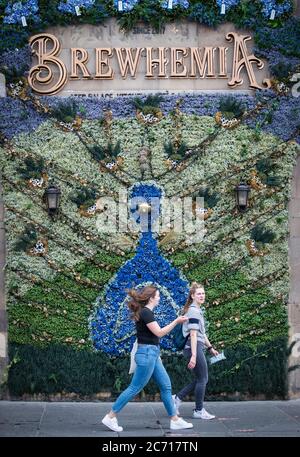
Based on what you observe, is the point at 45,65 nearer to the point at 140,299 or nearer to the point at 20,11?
the point at 20,11

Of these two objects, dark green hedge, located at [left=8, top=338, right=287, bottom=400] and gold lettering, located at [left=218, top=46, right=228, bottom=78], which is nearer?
dark green hedge, located at [left=8, top=338, right=287, bottom=400]

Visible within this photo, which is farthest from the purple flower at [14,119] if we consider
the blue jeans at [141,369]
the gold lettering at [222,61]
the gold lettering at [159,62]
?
the blue jeans at [141,369]

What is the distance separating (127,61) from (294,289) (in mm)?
3947

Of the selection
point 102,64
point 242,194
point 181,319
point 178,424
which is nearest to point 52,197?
point 102,64

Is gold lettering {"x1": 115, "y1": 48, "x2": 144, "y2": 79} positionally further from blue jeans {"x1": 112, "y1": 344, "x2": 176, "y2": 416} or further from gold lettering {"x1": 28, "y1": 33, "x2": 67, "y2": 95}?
blue jeans {"x1": 112, "y1": 344, "x2": 176, "y2": 416}

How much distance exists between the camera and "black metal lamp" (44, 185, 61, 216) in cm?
1231

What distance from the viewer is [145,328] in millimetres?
9648

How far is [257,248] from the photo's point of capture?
1256 cm

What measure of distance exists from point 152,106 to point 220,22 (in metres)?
1.54

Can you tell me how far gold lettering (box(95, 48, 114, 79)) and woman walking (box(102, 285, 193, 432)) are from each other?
161 inches

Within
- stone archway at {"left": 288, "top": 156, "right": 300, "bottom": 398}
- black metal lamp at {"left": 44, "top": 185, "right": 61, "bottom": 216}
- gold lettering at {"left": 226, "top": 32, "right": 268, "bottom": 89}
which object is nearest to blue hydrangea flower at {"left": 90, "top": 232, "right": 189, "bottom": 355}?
black metal lamp at {"left": 44, "top": 185, "right": 61, "bottom": 216}

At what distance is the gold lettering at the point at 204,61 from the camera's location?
12.8 m

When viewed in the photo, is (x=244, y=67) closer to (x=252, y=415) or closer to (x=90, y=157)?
(x=90, y=157)

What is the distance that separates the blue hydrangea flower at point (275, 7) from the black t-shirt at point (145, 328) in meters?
5.25
